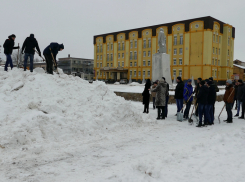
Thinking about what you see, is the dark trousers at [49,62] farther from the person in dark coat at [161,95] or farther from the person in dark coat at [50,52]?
the person in dark coat at [161,95]

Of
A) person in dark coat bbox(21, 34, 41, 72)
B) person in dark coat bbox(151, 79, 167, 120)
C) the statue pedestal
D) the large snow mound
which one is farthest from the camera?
the statue pedestal

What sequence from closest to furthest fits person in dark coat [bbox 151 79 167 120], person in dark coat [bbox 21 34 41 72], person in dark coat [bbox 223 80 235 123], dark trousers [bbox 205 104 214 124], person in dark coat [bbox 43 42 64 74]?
dark trousers [bbox 205 104 214 124], person in dark coat [bbox 223 80 235 123], person in dark coat [bbox 151 79 167 120], person in dark coat [bbox 21 34 41 72], person in dark coat [bbox 43 42 64 74]

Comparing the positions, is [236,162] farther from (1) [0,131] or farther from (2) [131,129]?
(1) [0,131]

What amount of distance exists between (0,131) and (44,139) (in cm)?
111

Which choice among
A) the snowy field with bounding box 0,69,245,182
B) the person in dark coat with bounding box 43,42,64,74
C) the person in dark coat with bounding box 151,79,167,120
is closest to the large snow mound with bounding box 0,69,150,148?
the snowy field with bounding box 0,69,245,182

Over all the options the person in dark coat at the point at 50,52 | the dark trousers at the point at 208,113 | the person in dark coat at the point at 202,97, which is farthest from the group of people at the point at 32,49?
the dark trousers at the point at 208,113

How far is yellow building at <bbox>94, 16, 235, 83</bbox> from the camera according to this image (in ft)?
155

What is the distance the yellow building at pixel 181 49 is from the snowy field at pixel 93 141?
42659mm

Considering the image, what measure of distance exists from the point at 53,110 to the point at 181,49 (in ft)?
159

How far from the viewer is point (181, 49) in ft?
167

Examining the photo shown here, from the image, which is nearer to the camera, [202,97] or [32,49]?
[202,97]

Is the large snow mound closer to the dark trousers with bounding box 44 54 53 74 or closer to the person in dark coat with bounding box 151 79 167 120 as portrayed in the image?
the dark trousers with bounding box 44 54 53 74

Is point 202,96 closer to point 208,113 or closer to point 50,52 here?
point 208,113

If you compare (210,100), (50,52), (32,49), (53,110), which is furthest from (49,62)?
(210,100)
